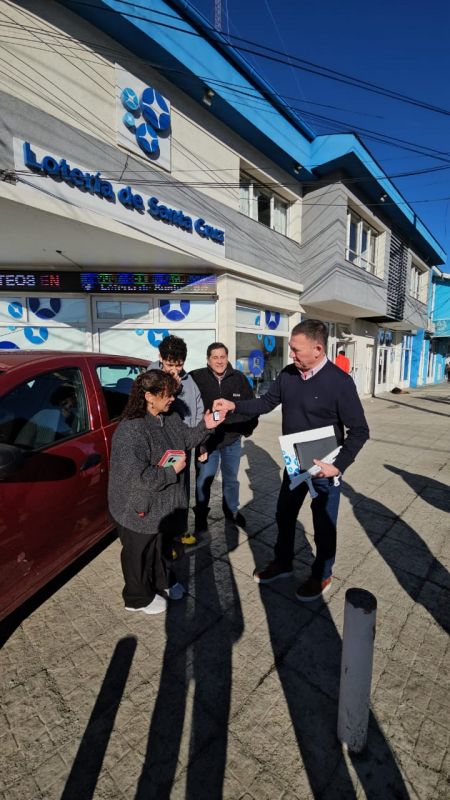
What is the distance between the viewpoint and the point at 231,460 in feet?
11.0

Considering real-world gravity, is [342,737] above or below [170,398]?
below

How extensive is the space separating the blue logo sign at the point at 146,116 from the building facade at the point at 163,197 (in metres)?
0.03

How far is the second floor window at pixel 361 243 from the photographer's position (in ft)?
39.0

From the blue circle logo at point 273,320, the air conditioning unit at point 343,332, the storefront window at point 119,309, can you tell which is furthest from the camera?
the air conditioning unit at point 343,332

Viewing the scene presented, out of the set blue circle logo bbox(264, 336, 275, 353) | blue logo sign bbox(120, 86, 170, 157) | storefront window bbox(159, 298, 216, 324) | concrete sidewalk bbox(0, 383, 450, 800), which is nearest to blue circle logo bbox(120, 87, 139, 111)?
blue logo sign bbox(120, 86, 170, 157)

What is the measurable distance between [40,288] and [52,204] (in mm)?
3401

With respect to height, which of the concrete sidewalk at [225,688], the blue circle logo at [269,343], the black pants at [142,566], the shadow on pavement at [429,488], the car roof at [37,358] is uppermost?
the blue circle logo at [269,343]

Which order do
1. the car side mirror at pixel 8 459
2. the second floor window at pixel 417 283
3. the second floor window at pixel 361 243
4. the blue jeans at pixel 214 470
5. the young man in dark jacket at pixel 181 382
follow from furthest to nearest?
1. the second floor window at pixel 417 283
2. the second floor window at pixel 361 243
3. the blue jeans at pixel 214 470
4. the young man in dark jacket at pixel 181 382
5. the car side mirror at pixel 8 459

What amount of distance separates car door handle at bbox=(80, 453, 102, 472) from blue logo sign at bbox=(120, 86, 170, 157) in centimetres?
669

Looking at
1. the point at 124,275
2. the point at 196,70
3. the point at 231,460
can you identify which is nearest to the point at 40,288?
the point at 124,275

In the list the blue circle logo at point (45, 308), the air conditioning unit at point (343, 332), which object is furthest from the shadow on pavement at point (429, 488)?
the air conditioning unit at point (343, 332)

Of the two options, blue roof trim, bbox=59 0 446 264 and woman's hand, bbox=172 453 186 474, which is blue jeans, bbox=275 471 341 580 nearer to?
woman's hand, bbox=172 453 186 474

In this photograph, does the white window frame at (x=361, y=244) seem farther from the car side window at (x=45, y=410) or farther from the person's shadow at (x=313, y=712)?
the person's shadow at (x=313, y=712)

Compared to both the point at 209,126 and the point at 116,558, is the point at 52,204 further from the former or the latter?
the point at 116,558
